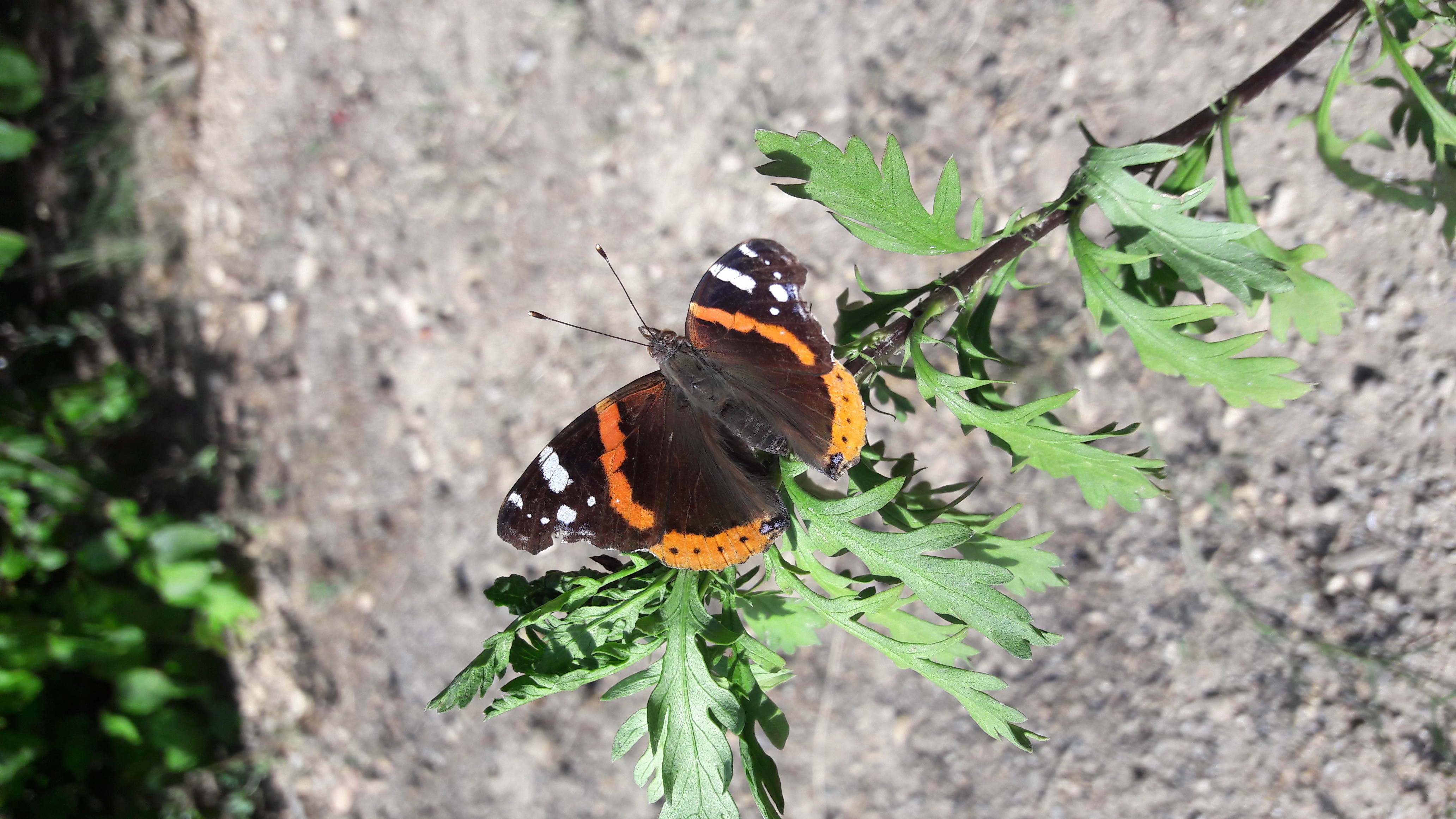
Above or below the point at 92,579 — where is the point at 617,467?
above

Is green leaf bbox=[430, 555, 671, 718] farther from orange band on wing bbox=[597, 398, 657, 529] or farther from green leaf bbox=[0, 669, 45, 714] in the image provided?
green leaf bbox=[0, 669, 45, 714]

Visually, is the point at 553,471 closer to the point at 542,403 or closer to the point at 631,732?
the point at 631,732

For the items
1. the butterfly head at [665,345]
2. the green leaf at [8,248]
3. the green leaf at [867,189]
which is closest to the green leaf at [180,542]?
the green leaf at [8,248]

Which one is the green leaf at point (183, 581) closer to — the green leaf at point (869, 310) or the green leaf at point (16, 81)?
the green leaf at point (16, 81)

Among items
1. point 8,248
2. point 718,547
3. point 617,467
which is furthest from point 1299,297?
point 8,248

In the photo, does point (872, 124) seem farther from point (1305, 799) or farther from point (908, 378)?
point (1305, 799)

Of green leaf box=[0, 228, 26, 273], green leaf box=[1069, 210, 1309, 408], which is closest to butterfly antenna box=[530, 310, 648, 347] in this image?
green leaf box=[1069, 210, 1309, 408]

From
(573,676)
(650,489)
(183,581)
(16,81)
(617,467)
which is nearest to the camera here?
(573,676)
